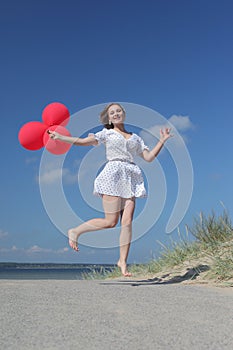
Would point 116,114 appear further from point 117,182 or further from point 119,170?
point 117,182

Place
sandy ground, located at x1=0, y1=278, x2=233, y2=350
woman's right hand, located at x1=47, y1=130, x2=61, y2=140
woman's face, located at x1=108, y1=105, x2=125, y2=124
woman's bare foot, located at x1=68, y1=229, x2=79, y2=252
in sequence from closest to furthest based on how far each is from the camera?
sandy ground, located at x1=0, y1=278, x2=233, y2=350, woman's bare foot, located at x1=68, y1=229, x2=79, y2=252, woman's right hand, located at x1=47, y1=130, x2=61, y2=140, woman's face, located at x1=108, y1=105, x2=125, y2=124

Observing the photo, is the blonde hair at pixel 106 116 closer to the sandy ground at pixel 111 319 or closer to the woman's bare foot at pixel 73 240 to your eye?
the woman's bare foot at pixel 73 240

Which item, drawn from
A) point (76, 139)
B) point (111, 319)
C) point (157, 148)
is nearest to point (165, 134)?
point (157, 148)

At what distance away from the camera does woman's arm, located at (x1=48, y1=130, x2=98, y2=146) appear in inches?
194

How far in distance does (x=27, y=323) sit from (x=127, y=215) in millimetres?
2539

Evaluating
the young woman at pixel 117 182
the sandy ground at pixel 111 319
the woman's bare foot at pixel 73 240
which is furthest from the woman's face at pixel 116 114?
the sandy ground at pixel 111 319

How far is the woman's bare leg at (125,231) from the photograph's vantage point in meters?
5.03

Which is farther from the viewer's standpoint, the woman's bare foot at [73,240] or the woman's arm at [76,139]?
the woman's arm at [76,139]

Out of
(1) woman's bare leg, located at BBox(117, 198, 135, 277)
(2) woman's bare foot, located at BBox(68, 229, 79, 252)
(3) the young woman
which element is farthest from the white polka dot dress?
(2) woman's bare foot, located at BBox(68, 229, 79, 252)

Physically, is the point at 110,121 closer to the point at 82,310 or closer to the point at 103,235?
the point at 103,235

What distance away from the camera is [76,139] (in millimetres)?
5027

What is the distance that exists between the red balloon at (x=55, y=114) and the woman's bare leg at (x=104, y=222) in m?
1.03

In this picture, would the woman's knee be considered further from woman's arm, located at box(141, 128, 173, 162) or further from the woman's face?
the woman's face

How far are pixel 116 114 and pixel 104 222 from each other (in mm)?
1309
